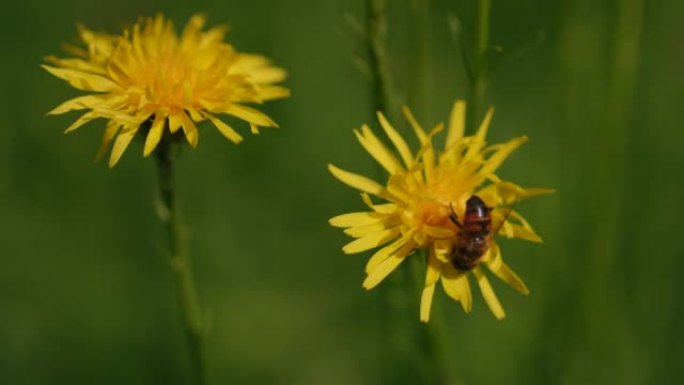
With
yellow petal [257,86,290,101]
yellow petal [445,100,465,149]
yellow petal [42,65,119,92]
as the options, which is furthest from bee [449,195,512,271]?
yellow petal [42,65,119,92]

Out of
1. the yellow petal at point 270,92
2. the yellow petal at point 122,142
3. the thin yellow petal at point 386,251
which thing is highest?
the yellow petal at point 270,92

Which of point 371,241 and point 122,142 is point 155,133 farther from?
point 371,241

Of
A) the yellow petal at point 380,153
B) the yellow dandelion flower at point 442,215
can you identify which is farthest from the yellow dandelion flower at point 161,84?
the yellow dandelion flower at point 442,215

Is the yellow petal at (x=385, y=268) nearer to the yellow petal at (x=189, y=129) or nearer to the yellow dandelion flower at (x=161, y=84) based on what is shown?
the yellow dandelion flower at (x=161, y=84)

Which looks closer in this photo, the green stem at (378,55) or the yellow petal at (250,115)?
the yellow petal at (250,115)

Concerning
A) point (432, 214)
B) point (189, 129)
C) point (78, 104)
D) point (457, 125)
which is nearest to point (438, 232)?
point (432, 214)

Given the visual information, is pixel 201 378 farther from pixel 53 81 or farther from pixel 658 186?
pixel 53 81
